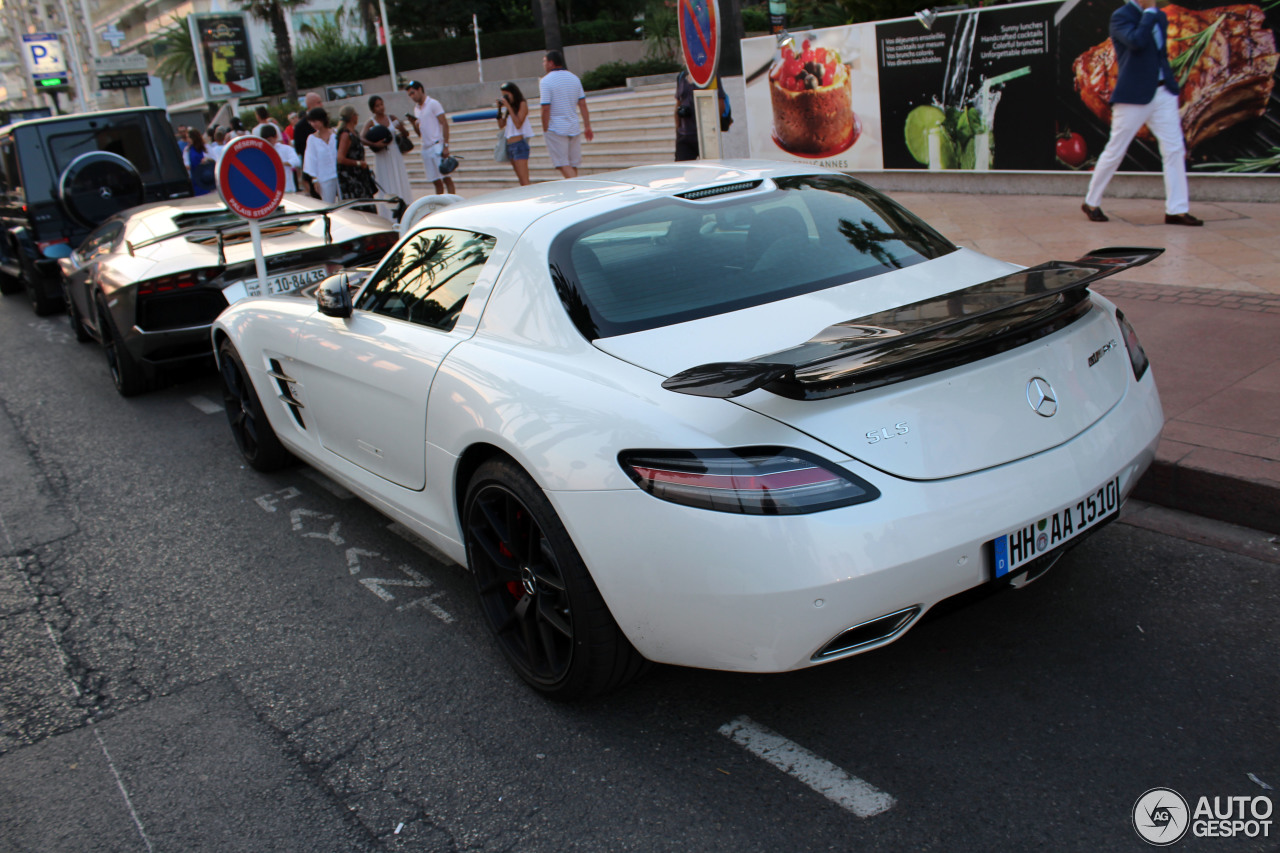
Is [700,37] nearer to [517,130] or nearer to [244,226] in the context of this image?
[244,226]

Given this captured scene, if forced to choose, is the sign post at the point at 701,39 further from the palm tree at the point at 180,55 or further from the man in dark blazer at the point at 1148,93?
the palm tree at the point at 180,55

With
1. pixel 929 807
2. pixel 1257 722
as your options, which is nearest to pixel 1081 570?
pixel 1257 722

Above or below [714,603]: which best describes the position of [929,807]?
below

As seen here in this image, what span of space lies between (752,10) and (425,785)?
38.4 meters

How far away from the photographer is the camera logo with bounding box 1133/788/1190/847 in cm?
224

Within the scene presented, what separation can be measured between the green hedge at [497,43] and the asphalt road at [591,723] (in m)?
45.6

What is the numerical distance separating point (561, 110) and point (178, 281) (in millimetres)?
6148

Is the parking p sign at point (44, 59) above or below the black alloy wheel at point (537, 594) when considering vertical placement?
above

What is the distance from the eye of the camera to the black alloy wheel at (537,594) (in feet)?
8.95

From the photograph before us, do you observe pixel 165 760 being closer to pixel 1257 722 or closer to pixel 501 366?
pixel 501 366

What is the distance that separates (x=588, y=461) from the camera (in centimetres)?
258

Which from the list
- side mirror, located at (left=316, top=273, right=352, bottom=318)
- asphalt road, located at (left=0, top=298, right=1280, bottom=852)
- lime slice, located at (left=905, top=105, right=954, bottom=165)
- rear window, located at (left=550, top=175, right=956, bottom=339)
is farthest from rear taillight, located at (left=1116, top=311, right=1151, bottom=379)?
lime slice, located at (left=905, top=105, right=954, bottom=165)

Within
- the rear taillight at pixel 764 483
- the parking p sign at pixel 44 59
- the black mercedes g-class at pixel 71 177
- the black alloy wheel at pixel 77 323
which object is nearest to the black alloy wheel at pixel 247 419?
the rear taillight at pixel 764 483

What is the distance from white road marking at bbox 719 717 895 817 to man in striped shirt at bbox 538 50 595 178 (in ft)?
32.6
